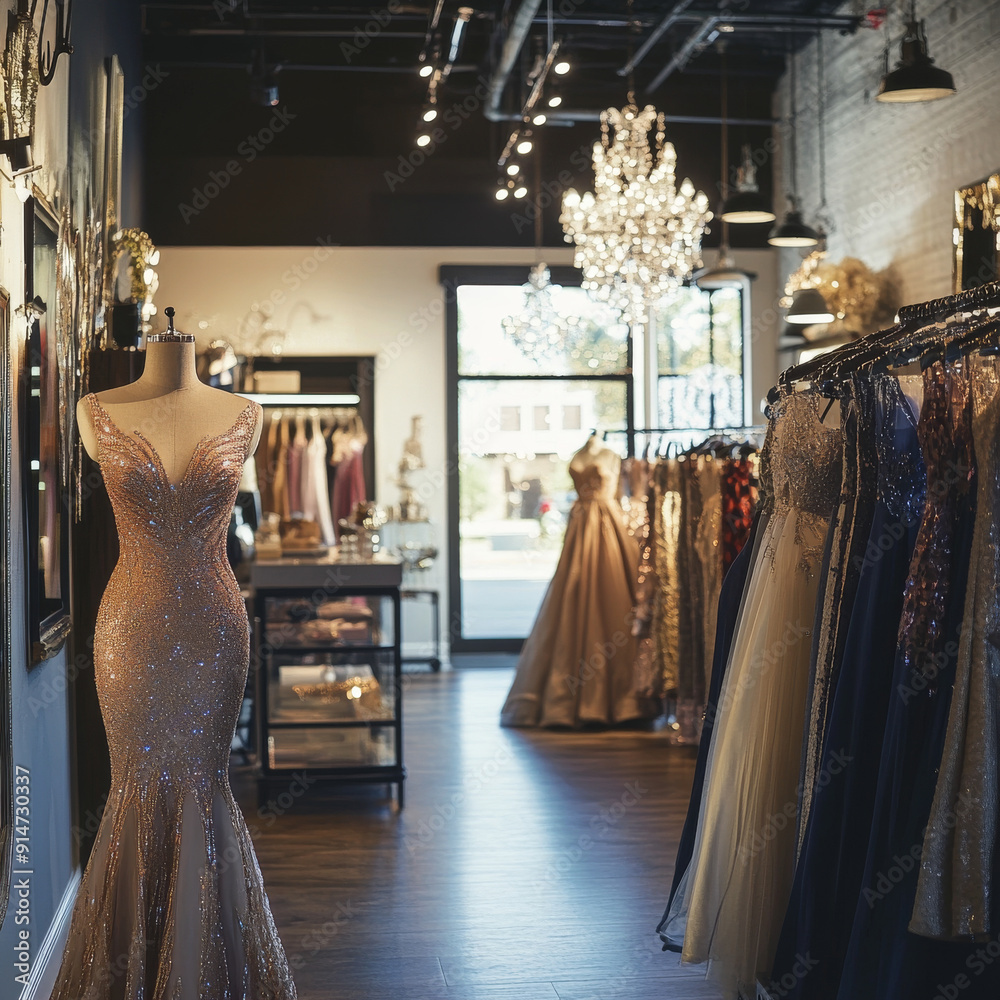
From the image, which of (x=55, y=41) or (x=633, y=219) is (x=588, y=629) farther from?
(x=55, y=41)

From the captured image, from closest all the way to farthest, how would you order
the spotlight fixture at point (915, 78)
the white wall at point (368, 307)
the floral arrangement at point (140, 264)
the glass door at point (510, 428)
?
the floral arrangement at point (140, 264), the spotlight fixture at point (915, 78), the white wall at point (368, 307), the glass door at point (510, 428)

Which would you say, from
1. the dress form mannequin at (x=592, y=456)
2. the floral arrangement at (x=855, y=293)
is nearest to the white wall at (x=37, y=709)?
the dress form mannequin at (x=592, y=456)

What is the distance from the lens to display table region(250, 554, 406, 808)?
4.92 metres

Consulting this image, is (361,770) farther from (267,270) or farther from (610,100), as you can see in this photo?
(610,100)

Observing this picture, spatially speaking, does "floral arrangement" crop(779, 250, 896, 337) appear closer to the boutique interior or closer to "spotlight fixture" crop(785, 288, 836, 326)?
the boutique interior

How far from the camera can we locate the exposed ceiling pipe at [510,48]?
6.35 m

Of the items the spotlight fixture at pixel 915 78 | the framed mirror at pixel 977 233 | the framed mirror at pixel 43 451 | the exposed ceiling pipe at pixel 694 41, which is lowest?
the framed mirror at pixel 43 451

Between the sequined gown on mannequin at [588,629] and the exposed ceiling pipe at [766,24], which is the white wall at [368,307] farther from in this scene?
the sequined gown on mannequin at [588,629]

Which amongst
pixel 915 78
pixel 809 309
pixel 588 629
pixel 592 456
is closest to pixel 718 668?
pixel 915 78

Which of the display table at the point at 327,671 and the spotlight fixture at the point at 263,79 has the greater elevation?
the spotlight fixture at the point at 263,79

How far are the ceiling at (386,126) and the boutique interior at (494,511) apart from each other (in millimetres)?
30

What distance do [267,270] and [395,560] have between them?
4.46m

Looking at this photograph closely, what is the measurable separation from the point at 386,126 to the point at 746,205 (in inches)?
134

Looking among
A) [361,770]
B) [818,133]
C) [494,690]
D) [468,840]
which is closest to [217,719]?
[468,840]
